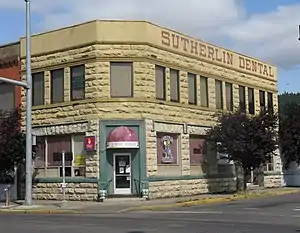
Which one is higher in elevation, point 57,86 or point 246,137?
point 57,86

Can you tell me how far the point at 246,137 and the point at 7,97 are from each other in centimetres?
1425

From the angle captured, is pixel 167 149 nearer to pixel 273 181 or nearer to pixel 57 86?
pixel 57 86

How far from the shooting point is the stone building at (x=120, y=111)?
97.2 ft

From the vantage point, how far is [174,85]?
3244cm

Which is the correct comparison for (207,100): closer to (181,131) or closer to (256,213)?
(181,131)

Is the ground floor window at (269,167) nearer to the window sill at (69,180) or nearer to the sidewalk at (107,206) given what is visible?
the sidewalk at (107,206)

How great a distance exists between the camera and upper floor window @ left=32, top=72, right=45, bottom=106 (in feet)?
107

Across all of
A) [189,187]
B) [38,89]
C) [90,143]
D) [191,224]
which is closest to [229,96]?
[189,187]

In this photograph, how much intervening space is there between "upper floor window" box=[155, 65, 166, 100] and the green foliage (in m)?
4.23

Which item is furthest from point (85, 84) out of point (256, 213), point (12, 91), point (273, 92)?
point (273, 92)

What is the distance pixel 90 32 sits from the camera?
30141 millimetres

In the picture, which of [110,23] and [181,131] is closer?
[110,23]

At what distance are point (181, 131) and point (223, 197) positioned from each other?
465 cm

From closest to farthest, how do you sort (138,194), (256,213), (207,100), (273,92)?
(256,213)
(138,194)
(207,100)
(273,92)
